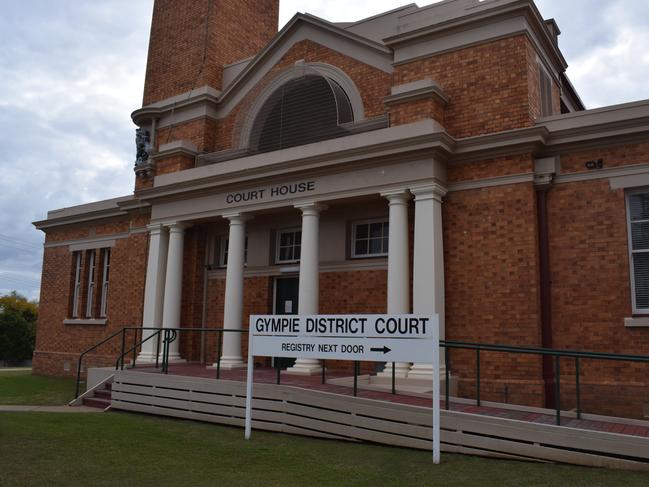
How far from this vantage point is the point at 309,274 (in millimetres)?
12789

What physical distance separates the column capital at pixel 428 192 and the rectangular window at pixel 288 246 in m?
4.28

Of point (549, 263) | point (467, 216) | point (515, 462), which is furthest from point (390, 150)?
point (515, 462)

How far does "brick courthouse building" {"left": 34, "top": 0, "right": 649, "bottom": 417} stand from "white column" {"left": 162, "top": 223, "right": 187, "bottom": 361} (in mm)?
39

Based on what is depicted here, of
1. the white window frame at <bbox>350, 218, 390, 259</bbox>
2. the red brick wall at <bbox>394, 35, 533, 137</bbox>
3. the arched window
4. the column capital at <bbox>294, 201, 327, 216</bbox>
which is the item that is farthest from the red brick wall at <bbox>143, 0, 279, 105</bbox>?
the red brick wall at <bbox>394, 35, 533, 137</bbox>

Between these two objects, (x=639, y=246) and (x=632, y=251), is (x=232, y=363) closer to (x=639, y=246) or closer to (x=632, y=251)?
(x=632, y=251)

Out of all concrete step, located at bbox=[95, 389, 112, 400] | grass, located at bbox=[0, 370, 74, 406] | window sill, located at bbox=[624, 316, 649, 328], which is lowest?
grass, located at bbox=[0, 370, 74, 406]

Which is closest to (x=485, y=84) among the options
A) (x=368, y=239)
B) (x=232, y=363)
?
(x=368, y=239)

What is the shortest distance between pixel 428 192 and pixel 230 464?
6.49 metres

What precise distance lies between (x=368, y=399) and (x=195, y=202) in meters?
8.48

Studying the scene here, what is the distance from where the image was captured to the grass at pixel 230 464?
20.5 ft

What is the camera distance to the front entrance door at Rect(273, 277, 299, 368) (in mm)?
14992

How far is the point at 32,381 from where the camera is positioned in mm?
17641

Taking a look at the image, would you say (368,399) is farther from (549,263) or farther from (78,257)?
(78,257)

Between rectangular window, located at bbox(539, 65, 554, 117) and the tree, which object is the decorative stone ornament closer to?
rectangular window, located at bbox(539, 65, 554, 117)
